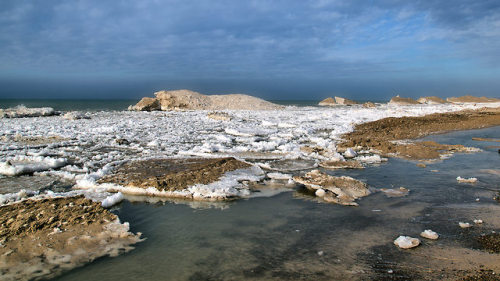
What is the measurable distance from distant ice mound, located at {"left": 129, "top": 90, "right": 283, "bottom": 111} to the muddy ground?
14.7m

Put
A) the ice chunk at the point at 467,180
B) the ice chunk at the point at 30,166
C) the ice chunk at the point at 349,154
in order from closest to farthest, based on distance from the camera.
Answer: the ice chunk at the point at 467,180
the ice chunk at the point at 30,166
the ice chunk at the point at 349,154

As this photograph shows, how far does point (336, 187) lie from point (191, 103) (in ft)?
79.2

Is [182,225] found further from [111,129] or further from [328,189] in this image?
[111,129]

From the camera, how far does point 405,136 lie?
12406mm

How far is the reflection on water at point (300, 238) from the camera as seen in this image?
3.04 metres

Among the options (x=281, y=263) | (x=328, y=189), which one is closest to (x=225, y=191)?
(x=328, y=189)

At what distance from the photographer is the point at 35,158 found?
289 inches

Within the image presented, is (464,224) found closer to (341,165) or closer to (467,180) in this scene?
(467,180)

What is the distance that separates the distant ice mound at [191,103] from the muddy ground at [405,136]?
14.7m

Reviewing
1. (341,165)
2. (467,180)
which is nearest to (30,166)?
(341,165)

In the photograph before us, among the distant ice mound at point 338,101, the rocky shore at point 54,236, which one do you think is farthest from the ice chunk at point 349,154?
the distant ice mound at point 338,101

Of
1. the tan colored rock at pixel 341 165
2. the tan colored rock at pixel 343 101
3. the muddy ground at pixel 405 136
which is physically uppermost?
the tan colored rock at pixel 343 101

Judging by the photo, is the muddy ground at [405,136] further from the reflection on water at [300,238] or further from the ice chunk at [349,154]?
the reflection on water at [300,238]

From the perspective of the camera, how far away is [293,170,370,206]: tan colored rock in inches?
198
